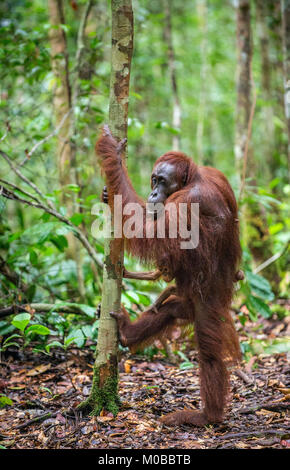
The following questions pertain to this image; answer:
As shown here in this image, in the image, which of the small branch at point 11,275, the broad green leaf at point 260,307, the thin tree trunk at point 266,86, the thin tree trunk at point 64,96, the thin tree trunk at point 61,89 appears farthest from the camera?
the thin tree trunk at point 266,86

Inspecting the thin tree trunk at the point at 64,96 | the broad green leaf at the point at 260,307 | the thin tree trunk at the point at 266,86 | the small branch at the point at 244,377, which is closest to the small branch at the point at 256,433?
the small branch at the point at 244,377

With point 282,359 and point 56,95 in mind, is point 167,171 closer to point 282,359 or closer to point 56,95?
point 282,359

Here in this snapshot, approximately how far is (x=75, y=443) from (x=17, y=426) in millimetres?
→ 519

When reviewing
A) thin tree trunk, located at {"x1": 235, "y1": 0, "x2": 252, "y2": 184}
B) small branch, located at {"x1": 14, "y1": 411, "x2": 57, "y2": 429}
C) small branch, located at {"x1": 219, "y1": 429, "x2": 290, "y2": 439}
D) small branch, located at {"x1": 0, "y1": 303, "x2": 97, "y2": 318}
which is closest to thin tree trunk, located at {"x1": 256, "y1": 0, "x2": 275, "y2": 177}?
thin tree trunk, located at {"x1": 235, "y1": 0, "x2": 252, "y2": 184}

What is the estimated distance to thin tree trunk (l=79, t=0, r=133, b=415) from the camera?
3.19 meters

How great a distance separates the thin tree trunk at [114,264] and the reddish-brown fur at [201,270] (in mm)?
121

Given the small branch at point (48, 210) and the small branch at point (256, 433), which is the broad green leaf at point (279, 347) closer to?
the small branch at point (256, 433)

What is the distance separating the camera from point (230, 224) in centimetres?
379

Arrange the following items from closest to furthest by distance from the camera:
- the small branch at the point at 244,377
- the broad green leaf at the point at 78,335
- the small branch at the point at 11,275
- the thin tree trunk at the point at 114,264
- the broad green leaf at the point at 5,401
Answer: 1. the thin tree trunk at the point at 114,264
2. the broad green leaf at the point at 5,401
3. the broad green leaf at the point at 78,335
4. the small branch at the point at 244,377
5. the small branch at the point at 11,275

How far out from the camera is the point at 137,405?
3.65 metres

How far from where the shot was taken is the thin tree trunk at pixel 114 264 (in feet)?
10.5

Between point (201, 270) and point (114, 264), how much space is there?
30.5 inches

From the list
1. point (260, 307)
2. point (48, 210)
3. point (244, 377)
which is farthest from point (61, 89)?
point (244, 377)

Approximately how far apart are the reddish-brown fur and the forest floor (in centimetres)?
27
